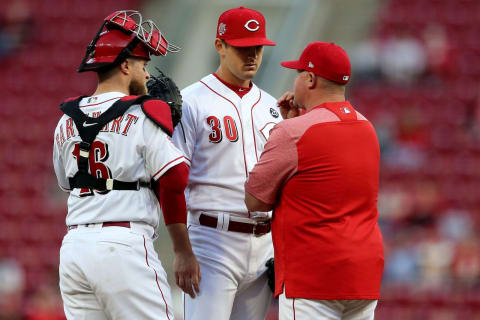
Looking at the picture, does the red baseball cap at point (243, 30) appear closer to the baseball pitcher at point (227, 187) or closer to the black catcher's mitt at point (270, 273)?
the baseball pitcher at point (227, 187)

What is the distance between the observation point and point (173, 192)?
3480 mm

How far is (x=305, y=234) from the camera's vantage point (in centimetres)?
347

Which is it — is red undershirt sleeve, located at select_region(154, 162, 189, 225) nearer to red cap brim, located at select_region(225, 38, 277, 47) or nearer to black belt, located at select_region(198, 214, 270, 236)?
black belt, located at select_region(198, 214, 270, 236)

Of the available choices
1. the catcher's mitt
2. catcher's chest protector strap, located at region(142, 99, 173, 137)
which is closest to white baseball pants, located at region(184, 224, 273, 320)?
the catcher's mitt

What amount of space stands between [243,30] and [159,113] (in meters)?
0.79


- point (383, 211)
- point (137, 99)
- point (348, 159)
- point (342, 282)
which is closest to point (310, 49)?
point (348, 159)

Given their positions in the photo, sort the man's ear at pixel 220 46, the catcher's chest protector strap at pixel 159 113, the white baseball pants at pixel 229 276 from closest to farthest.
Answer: the catcher's chest protector strap at pixel 159 113 → the white baseball pants at pixel 229 276 → the man's ear at pixel 220 46

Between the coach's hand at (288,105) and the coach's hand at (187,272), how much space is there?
84cm

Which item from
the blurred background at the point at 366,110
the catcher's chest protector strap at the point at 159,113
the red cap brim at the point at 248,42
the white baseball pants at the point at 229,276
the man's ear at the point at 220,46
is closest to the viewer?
the catcher's chest protector strap at the point at 159,113

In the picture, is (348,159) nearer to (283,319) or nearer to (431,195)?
(283,319)

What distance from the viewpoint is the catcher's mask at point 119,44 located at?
3.54 meters

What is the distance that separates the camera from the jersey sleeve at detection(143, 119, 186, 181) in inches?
133

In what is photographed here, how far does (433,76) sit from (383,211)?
109 inches

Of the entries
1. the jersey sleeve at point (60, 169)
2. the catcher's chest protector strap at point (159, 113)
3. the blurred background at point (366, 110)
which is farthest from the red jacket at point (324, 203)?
the blurred background at point (366, 110)
